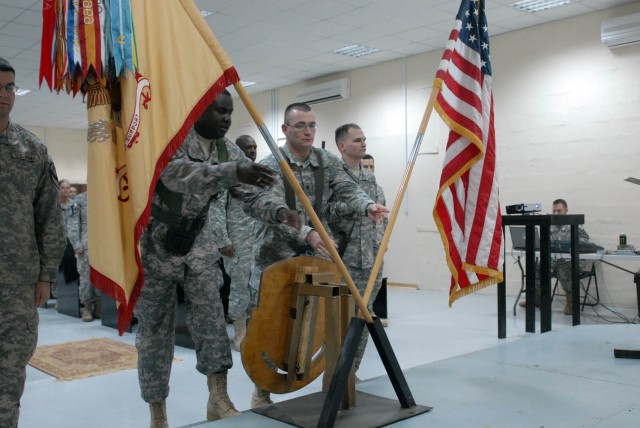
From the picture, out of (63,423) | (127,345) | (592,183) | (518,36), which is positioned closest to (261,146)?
(518,36)

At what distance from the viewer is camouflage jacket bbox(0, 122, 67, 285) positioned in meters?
2.01

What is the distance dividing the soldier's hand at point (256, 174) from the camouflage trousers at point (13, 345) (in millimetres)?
833

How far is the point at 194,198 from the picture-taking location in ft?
7.48

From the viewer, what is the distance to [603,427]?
2.04 m

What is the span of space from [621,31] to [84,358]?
21.3ft

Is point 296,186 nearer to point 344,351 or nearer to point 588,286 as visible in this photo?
point 344,351

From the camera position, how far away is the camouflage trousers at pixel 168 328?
2279 mm

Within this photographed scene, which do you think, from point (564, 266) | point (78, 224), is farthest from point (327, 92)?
point (564, 266)

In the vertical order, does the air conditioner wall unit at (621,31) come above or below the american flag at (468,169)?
above

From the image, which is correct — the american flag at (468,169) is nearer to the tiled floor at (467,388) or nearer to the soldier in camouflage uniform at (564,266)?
the tiled floor at (467,388)

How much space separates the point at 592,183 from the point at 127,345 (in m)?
5.58

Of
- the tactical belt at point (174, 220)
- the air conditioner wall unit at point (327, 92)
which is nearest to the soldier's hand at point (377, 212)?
the tactical belt at point (174, 220)

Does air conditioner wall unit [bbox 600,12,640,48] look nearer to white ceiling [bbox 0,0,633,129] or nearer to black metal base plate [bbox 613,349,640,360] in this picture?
white ceiling [bbox 0,0,633,129]

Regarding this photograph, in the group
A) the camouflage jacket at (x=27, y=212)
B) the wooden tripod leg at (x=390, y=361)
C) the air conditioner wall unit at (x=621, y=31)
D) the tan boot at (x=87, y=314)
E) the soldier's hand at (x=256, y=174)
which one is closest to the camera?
the soldier's hand at (x=256, y=174)
